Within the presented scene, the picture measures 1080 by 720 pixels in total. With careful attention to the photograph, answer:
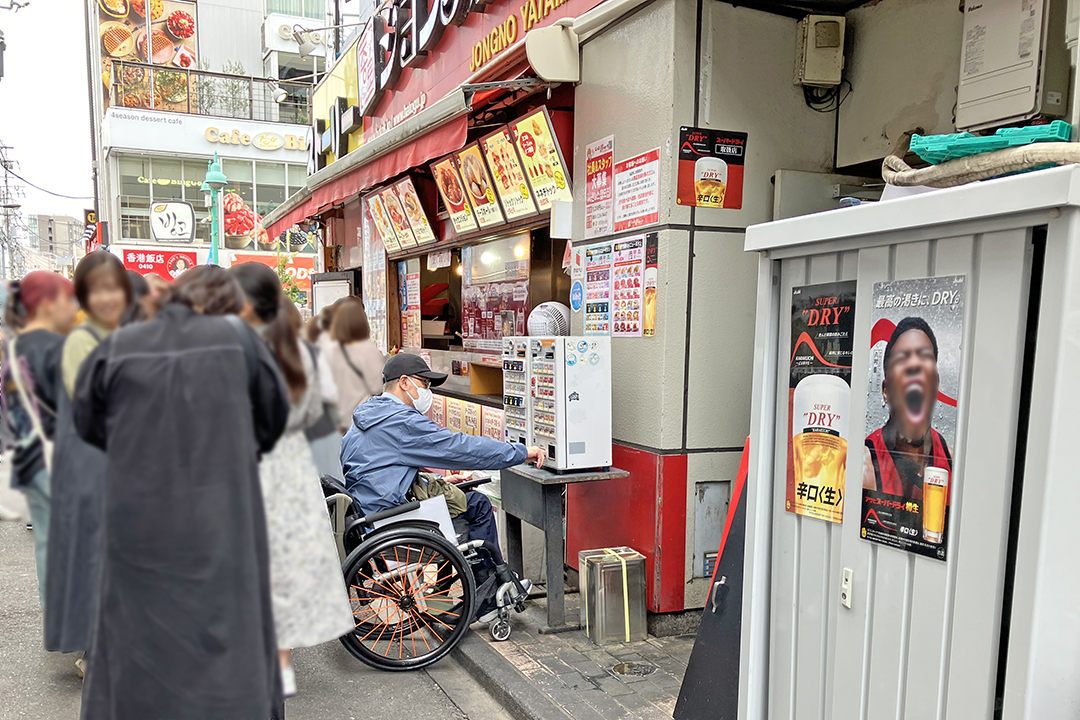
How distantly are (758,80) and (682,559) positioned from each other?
2.88m

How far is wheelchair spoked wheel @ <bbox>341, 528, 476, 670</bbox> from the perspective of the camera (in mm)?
3967

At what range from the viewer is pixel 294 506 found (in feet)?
4.07

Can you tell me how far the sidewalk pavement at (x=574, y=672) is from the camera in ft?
12.3

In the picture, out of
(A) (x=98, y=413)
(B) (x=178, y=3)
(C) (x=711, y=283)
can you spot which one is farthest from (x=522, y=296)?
(B) (x=178, y=3)

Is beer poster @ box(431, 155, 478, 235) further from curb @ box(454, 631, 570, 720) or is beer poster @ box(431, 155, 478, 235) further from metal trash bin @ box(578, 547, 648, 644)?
curb @ box(454, 631, 570, 720)

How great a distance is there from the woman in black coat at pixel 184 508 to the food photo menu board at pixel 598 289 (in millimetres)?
3895

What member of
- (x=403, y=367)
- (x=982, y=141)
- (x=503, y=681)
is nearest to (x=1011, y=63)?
(x=982, y=141)

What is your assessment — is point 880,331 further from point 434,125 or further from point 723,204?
point 434,125

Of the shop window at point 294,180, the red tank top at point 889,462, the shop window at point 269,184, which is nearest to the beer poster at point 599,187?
the red tank top at point 889,462

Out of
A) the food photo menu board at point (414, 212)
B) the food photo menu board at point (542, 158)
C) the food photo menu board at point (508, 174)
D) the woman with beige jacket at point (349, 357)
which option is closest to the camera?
the woman with beige jacket at point (349, 357)

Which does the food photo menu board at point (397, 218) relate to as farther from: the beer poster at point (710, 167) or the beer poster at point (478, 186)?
the beer poster at point (710, 167)

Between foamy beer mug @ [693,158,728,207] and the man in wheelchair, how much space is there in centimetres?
181

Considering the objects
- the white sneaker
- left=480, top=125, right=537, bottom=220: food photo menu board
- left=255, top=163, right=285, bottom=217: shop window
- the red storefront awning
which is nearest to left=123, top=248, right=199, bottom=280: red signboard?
the white sneaker

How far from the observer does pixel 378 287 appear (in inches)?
385
